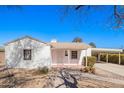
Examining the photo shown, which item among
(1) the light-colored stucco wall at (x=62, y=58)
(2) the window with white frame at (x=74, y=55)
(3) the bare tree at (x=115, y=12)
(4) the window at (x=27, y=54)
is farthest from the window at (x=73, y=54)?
(3) the bare tree at (x=115, y=12)

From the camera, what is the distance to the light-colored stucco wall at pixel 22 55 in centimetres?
1331

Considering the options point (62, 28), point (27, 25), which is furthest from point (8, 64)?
point (62, 28)

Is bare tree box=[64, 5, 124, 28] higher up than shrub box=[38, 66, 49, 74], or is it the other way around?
bare tree box=[64, 5, 124, 28]

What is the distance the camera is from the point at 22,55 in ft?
44.3

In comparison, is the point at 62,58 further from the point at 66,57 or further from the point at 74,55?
the point at 74,55

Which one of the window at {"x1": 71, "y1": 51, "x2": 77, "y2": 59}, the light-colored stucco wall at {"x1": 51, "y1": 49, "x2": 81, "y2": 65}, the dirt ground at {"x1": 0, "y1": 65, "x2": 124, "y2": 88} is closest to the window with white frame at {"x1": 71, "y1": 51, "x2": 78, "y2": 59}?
the window at {"x1": 71, "y1": 51, "x2": 77, "y2": 59}

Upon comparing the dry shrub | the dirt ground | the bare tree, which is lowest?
the dirt ground

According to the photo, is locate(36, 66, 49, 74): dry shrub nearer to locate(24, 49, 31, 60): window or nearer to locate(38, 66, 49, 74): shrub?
locate(38, 66, 49, 74): shrub

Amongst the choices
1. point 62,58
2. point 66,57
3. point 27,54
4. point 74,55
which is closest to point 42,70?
point 27,54

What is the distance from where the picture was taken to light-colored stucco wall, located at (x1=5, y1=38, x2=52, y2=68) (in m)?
13.3

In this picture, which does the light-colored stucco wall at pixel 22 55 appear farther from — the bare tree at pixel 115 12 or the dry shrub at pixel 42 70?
the bare tree at pixel 115 12

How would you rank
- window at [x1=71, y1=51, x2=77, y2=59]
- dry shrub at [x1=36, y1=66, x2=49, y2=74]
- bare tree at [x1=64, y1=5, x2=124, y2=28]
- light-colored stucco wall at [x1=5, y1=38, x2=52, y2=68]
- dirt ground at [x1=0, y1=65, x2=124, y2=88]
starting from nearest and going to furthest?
bare tree at [x1=64, y1=5, x2=124, y2=28] < dirt ground at [x1=0, y1=65, x2=124, y2=88] < dry shrub at [x1=36, y1=66, x2=49, y2=74] < light-colored stucco wall at [x1=5, y1=38, x2=52, y2=68] < window at [x1=71, y1=51, x2=77, y2=59]
